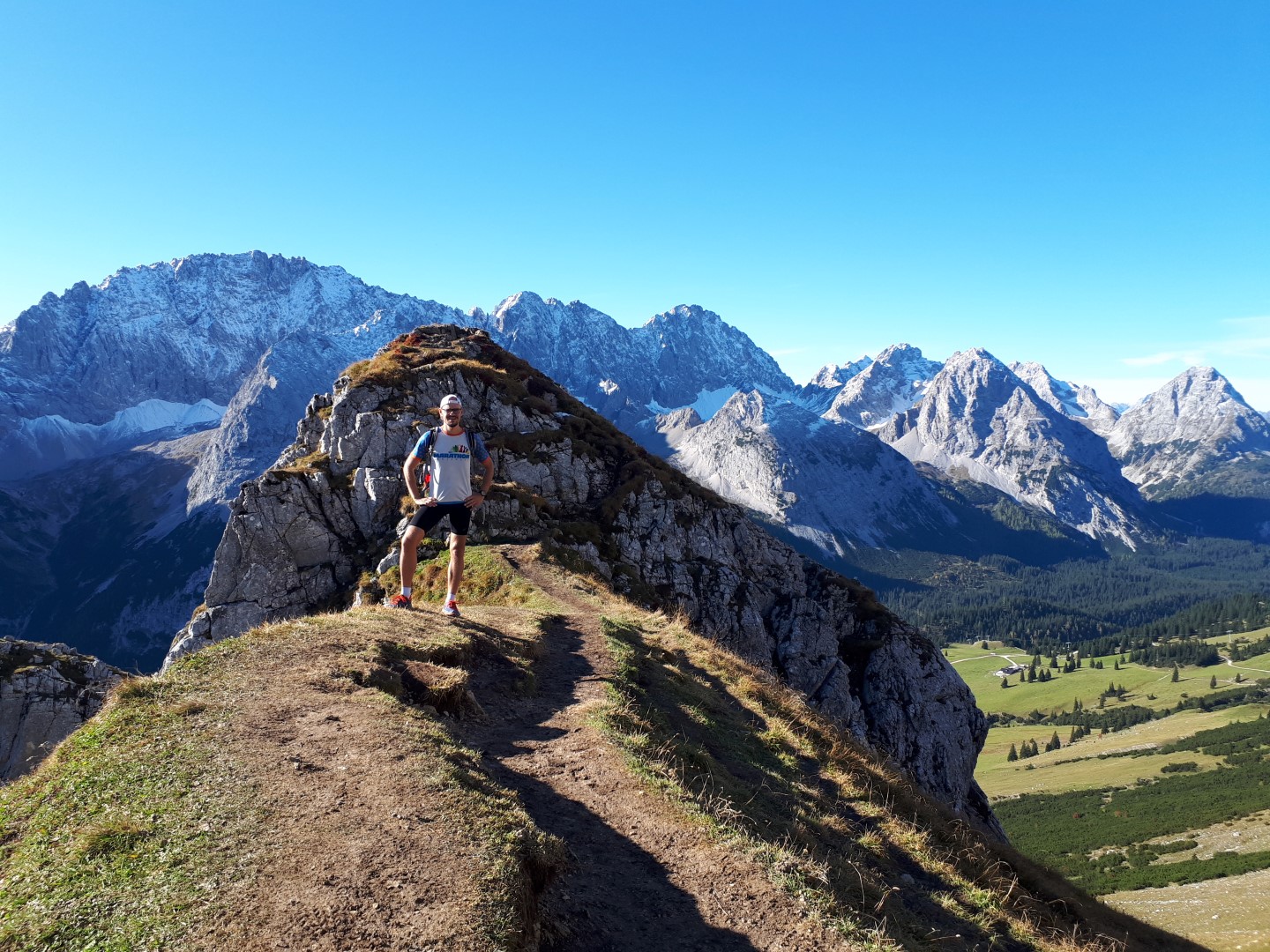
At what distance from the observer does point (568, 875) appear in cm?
1006

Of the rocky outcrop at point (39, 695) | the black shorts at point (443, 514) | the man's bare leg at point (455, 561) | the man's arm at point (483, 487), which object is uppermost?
the man's arm at point (483, 487)

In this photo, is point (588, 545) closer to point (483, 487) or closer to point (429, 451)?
point (483, 487)


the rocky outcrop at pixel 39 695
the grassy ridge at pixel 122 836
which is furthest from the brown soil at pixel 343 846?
the rocky outcrop at pixel 39 695

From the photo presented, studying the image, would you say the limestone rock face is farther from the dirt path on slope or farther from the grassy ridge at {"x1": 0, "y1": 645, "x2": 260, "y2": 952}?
the grassy ridge at {"x1": 0, "y1": 645, "x2": 260, "y2": 952}

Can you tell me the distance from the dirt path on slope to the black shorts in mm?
6528

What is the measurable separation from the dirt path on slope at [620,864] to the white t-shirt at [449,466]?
7256 millimetres

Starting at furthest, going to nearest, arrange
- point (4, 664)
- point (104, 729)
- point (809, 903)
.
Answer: point (4, 664)
point (104, 729)
point (809, 903)

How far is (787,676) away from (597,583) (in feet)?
69.3

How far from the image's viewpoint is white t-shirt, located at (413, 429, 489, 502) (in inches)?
821

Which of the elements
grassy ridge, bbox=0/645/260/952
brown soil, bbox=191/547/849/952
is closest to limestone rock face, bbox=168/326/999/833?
brown soil, bbox=191/547/849/952

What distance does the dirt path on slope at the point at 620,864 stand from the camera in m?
9.15

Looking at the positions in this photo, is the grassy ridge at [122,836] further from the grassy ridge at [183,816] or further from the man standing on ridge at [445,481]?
the man standing on ridge at [445,481]

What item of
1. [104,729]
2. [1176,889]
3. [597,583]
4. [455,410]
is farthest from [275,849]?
[1176,889]

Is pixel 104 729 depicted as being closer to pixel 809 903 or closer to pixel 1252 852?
pixel 809 903
